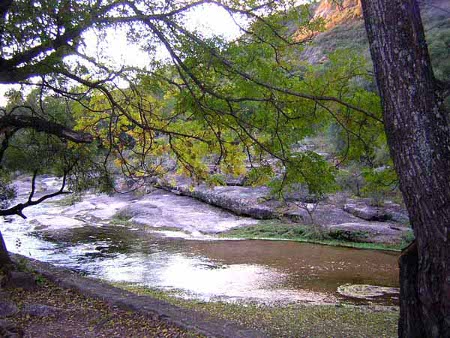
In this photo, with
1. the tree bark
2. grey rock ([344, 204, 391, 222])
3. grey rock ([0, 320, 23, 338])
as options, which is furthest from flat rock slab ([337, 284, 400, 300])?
grey rock ([344, 204, 391, 222])

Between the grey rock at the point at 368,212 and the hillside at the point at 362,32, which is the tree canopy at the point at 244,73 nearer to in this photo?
the hillside at the point at 362,32

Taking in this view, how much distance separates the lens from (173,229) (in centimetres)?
2173

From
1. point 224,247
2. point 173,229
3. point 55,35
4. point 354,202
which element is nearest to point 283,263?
point 224,247

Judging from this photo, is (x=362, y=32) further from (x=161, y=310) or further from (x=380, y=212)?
(x=161, y=310)

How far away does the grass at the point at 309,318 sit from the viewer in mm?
6328

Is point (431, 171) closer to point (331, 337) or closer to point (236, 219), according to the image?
point (331, 337)

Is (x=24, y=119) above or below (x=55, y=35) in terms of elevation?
below

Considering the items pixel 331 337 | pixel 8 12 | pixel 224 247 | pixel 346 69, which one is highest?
pixel 8 12

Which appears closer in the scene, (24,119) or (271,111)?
(271,111)

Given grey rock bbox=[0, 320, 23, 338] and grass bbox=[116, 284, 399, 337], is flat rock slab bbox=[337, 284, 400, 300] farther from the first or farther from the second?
grey rock bbox=[0, 320, 23, 338]

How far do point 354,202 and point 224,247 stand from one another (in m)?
9.35

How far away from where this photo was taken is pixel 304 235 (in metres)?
19.7

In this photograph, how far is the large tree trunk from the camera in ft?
11.0

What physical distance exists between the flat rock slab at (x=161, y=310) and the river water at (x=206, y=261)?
3.74 m
